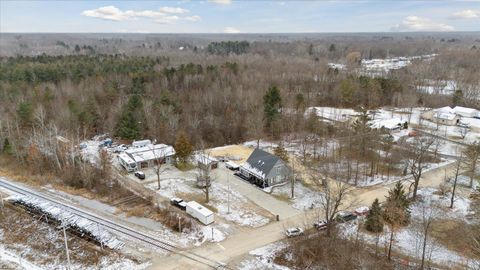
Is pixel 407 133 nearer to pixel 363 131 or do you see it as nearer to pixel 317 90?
pixel 363 131

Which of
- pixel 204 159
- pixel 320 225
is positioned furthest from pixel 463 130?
pixel 204 159

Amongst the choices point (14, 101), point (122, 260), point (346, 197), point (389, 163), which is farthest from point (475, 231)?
point (14, 101)

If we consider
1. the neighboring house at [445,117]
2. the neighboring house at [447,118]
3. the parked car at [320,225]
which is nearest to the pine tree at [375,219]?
the parked car at [320,225]

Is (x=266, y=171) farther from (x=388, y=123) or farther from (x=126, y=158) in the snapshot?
(x=388, y=123)

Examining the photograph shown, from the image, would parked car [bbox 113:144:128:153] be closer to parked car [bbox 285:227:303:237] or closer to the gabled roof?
the gabled roof

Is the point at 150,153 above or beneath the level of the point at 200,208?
above

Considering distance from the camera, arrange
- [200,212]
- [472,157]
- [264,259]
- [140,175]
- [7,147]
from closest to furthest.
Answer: [264,259], [200,212], [472,157], [140,175], [7,147]
